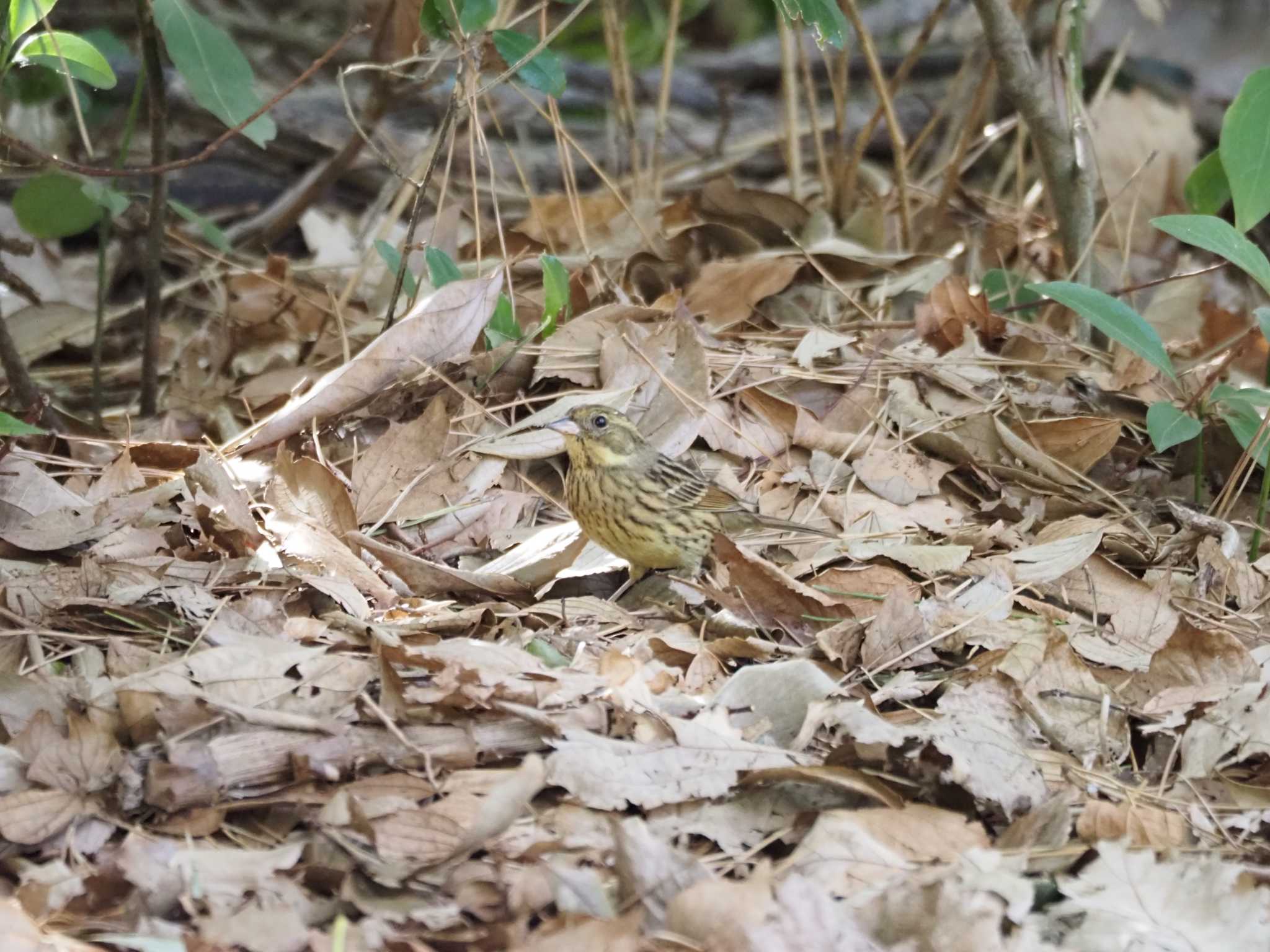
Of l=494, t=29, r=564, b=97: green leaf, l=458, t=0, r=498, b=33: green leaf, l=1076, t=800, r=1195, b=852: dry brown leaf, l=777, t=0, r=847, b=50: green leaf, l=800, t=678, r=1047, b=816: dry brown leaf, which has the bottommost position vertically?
l=1076, t=800, r=1195, b=852: dry brown leaf

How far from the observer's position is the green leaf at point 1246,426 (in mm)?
4090

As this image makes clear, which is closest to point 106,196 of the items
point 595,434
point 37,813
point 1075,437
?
point 595,434

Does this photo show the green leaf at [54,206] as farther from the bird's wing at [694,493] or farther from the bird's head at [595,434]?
the bird's wing at [694,493]

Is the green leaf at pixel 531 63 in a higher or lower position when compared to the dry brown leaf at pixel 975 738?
higher

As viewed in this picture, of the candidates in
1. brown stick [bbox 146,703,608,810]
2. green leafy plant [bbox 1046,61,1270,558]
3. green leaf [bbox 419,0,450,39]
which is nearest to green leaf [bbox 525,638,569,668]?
brown stick [bbox 146,703,608,810]

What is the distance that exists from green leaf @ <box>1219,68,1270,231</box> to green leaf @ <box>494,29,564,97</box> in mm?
2120

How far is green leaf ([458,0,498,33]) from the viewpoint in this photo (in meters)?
4.09

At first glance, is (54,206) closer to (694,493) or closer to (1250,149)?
(694,493)

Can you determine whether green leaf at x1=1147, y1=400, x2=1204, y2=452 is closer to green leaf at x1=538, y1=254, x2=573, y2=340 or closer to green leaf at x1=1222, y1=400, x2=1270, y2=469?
green leaf at x1=1222, y1=400, x2=1270, y2=469

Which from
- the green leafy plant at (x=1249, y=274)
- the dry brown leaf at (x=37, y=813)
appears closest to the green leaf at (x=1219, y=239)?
the green leafy plant at (x=1249, y=274)

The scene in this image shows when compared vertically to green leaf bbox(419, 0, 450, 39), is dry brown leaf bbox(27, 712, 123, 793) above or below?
below

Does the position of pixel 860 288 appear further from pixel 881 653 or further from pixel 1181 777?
pixel 1181 777

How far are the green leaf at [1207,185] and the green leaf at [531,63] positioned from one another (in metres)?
2.51

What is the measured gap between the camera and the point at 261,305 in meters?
5.64
